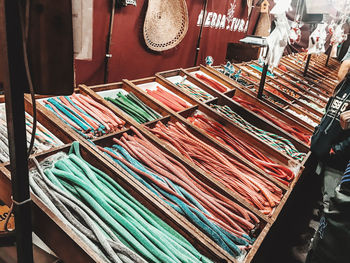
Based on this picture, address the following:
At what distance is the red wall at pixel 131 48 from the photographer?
11.5 ft

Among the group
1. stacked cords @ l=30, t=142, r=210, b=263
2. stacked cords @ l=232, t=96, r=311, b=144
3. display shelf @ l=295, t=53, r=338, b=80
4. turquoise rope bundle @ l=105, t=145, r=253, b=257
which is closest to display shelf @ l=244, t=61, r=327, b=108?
stacked cords @ l=232, t=96, r=311, b=144

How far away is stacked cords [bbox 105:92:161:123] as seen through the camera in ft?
9.09

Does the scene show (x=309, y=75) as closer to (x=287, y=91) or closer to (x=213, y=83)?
A: (x=287, y=91)

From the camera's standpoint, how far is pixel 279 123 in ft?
12.0

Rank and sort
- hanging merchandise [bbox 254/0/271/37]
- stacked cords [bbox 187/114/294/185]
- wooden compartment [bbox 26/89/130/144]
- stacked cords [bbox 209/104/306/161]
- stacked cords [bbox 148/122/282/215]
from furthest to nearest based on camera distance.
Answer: hanging merchandise [bbox 254/0/271/37]
stacked cords [bbox 209/104/306/161]
stacked cords [bbox 187/114/294/185]
stacked cords [bbox 148/122/282/215]
wooden compartment [bbox 26/89/130/144]

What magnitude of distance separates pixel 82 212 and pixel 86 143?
61cm

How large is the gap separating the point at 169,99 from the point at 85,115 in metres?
1.13

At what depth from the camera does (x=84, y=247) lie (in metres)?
1.22

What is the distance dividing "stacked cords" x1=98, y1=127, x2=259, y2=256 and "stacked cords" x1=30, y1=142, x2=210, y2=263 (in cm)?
23

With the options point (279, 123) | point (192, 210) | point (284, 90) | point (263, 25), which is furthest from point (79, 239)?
point (263, 25)

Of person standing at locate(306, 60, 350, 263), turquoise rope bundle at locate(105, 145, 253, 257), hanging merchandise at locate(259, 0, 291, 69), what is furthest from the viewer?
hanging merchandise at locate(259, 0, 291, 69)

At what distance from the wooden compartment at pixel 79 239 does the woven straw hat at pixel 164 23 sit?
272cm

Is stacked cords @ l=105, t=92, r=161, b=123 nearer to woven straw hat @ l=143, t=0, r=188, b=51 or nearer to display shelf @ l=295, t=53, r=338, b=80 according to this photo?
woven straw hat @ l=143, t=0, r=188, b=51

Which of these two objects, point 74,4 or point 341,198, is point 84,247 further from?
point 341,198
